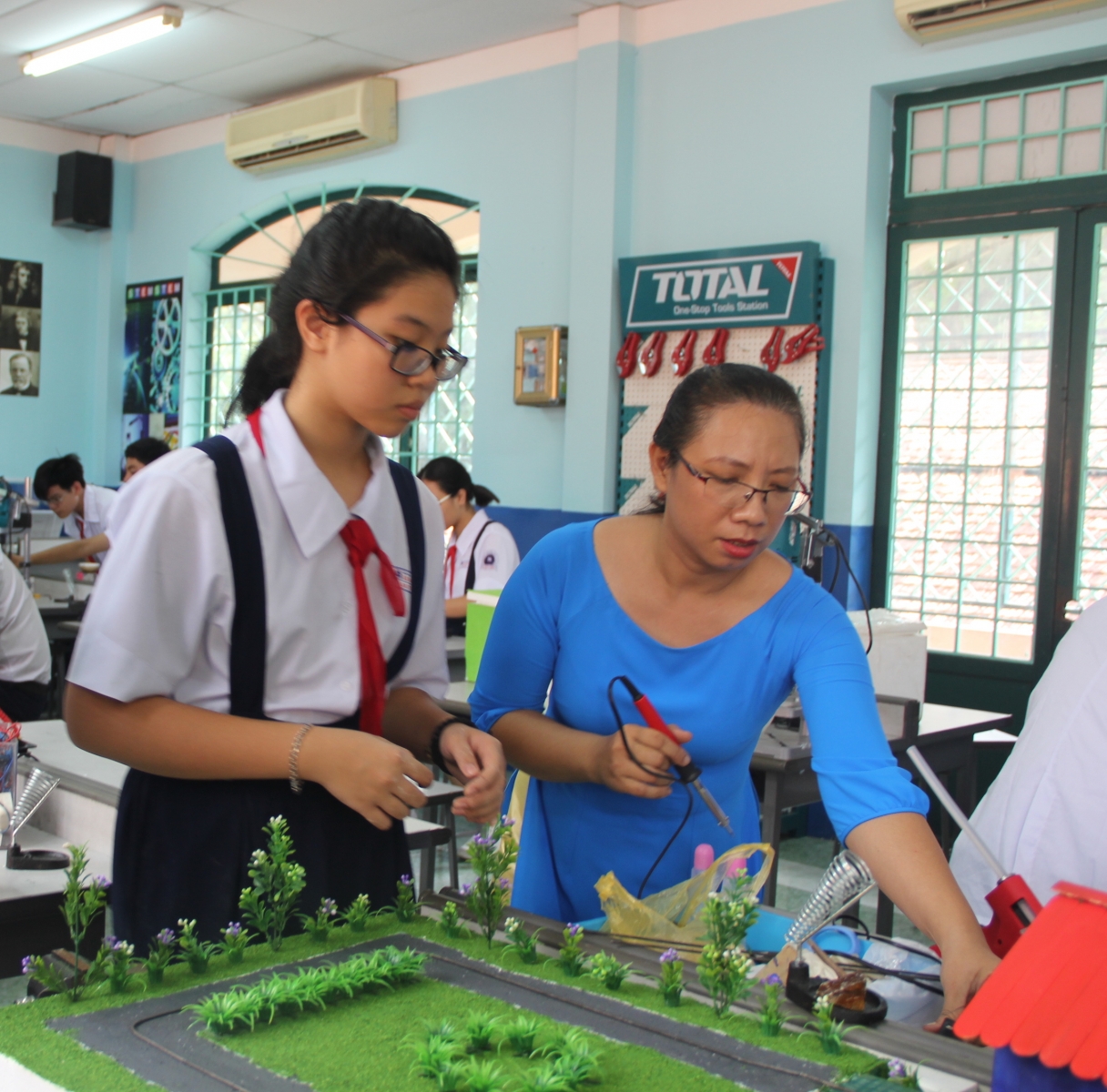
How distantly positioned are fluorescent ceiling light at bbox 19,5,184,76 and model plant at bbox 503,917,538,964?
200 inches

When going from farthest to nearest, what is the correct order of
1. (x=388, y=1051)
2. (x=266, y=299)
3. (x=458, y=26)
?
1. (x=266, y=299)
2. (x=458, y=26)
3. (x=388, y=1051)

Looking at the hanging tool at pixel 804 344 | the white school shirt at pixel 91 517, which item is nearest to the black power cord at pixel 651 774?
the hanging tool at pixel 804 344

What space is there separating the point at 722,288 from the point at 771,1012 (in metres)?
4.06

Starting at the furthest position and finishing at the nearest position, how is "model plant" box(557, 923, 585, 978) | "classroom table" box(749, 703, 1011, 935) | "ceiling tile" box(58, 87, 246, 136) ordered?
"ceiling tile" box(58, 87, 246, 136) < "classroom table" box(749, 703, 1011, 935) < "model plant" box(557, 923, 585, 978)

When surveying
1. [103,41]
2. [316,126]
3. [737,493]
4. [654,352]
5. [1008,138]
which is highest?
[103,41]

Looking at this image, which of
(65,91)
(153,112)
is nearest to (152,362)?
(153,112)

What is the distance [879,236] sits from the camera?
4.54m

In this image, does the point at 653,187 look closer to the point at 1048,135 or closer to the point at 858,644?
the point at 1048,135

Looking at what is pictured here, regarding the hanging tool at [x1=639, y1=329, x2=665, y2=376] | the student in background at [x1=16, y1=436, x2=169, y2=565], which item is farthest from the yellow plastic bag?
the student in background at [x1=16, y1=436, x2=169, y2=565]

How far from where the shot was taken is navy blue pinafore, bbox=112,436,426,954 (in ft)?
Answer: 4.06

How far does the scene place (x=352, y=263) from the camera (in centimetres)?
127

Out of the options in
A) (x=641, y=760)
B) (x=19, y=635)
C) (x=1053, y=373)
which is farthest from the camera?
(x=1053, y=373)

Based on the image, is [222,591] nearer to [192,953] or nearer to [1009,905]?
[192,953]

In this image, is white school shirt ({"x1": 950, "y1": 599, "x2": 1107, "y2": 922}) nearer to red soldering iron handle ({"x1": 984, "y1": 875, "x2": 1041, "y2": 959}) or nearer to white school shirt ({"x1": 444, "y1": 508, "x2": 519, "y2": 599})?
red soldering iron handle ({"x1": 984, "y1": 875, "x2": 1041, "y2": 959})
